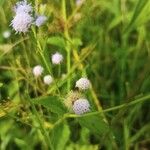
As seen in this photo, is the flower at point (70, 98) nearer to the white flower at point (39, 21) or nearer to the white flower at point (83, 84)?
the white flower at point (83, 84)

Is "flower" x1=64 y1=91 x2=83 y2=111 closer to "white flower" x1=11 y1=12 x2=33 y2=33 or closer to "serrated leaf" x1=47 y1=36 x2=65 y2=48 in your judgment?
"white flower" x1=11 y1=12 x2=33 y2=33

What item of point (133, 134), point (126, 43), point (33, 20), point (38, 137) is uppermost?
point (33, 20)

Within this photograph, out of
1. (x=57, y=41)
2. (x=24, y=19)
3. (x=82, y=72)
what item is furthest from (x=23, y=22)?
(x=57, y=41)

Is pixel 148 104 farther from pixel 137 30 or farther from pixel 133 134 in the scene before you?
pixel 137 30

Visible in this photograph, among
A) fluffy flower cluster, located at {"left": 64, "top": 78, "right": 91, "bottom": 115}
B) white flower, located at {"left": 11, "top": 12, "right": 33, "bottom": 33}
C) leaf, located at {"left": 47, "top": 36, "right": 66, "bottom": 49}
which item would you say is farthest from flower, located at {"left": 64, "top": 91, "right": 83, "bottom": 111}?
leaf, located at {"left": 47, "top": 36, "right": 66, "bottom": 49}

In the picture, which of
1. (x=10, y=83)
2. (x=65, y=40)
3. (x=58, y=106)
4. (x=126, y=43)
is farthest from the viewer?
(x=126, y=43)

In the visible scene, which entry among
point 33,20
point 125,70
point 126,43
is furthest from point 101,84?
point 33,20

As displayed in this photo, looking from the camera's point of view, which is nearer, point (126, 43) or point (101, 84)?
point (101, 84)
